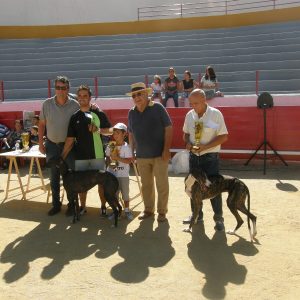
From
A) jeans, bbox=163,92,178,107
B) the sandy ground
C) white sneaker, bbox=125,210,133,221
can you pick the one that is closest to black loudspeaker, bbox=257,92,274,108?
the sandy ground

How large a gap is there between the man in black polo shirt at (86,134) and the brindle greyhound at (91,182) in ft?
0.53

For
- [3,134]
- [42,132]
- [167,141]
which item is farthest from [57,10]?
[167,141]

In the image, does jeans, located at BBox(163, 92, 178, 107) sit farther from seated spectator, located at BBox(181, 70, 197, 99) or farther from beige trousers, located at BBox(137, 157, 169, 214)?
beige trousers, located at BBox(137, 157, 169, 214)

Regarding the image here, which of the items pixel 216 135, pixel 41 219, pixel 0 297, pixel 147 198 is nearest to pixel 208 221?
pixel 147 198

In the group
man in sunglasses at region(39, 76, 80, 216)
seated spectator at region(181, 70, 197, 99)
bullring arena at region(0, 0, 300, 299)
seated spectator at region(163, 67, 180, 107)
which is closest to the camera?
bullring arena at region(0, 0, 300, 299)

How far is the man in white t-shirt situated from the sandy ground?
0.69m

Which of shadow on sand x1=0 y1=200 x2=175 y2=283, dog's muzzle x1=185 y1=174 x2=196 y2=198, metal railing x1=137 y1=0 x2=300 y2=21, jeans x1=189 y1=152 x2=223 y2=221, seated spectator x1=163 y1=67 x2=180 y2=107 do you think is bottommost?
shadow on sand x1=0 y1=200 x2=175 y2=283

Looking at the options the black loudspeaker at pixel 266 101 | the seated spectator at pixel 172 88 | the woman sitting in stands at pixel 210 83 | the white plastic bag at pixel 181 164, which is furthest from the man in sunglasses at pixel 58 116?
the woman sitting in stands at pixel 210 83

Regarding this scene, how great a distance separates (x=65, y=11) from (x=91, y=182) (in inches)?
633

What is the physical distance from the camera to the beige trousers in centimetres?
486

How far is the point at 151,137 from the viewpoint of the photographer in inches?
187

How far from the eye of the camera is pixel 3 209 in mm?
5648

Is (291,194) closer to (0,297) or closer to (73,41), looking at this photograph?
(0,297)

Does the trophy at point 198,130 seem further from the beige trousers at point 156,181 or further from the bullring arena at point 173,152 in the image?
the bullring arena at point 173,152
